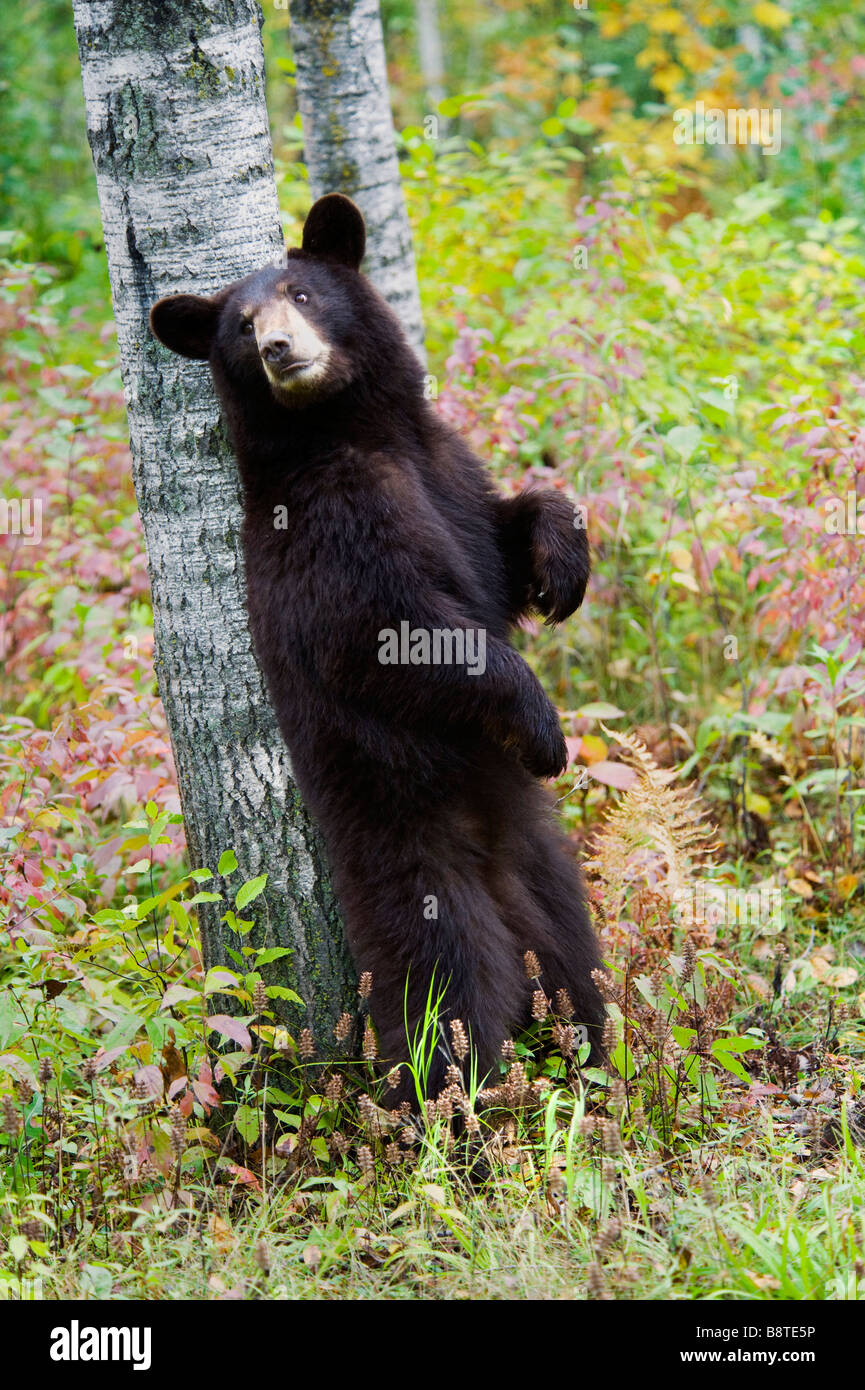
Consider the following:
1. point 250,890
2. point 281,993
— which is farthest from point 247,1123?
point 250,890

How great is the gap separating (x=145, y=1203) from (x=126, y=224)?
246 centimetres

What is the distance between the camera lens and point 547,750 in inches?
130

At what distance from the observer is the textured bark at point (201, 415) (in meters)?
3.19

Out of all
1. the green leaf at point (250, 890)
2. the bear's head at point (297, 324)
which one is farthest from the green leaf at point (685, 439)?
the green leaf at point (250, 890)

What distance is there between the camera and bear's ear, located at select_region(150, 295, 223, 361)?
3.21 meters

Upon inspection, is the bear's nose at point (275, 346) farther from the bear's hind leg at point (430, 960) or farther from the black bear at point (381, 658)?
the bear's hind leg at point (430, 960)

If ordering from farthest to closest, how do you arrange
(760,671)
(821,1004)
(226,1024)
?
(760,671)
(821,1004)
(226,1024)

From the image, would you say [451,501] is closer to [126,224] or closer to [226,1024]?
[126,224]

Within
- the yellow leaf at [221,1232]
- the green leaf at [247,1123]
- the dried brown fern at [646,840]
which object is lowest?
the yellow leaf at [221,1232]

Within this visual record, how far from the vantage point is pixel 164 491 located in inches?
135

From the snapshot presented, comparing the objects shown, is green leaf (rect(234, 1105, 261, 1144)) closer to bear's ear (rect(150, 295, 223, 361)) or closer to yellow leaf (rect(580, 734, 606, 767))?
yellow leaf (rect(580, 734, 606, 767))

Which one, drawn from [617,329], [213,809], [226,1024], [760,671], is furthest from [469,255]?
[226,1024]

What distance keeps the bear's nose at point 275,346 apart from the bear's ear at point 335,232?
0.60 metres

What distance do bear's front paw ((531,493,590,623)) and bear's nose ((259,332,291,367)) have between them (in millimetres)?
924
